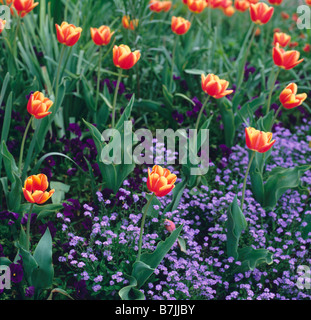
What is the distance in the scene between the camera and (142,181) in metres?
2.64

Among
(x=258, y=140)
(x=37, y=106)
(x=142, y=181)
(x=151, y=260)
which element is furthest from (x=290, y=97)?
(x=37, y=106)

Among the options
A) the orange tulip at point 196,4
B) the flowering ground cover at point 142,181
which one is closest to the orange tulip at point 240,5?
the flowering ground cover at point 142,181

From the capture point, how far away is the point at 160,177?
1783mm

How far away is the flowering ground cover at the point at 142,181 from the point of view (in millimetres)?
2053

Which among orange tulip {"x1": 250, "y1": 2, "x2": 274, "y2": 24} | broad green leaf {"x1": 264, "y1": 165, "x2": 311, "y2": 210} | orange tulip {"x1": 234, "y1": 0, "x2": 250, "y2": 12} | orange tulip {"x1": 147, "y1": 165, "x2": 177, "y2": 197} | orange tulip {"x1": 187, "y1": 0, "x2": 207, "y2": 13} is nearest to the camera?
Result: orange tulip {"x1": 147, "y1": 165, "x2": 177, "y2": 197}

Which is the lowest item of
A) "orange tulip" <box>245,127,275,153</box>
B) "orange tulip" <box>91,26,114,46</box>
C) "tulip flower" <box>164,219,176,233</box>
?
"tulip flower" <box>164,219,176,233</box>

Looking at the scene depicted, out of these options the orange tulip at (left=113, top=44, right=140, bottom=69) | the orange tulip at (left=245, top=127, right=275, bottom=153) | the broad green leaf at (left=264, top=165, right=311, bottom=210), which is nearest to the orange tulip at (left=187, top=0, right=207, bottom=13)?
the orange tulip at (left=113, top=44, right=140, bottom=69)

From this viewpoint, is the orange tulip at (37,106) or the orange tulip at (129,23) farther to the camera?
the orange tulip at (129,23)

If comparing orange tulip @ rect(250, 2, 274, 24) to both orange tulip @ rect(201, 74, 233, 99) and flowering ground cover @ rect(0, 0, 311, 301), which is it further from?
orange tulip @ rect(201, 74, 233, 99)

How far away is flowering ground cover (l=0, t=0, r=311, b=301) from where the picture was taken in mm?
2053

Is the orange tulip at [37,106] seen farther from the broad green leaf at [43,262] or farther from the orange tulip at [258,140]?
the orange tulip at [258,140]

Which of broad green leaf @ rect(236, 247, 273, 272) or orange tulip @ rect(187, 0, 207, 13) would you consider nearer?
broad green leaf @ rect(236, 247, 273, 272)

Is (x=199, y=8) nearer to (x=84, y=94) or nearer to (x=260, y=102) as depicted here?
(x=260, y=102)
